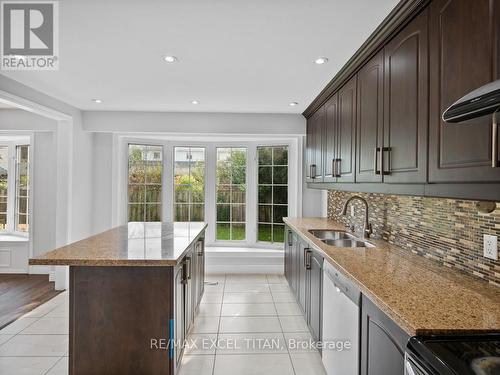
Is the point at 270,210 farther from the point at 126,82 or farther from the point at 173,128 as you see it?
the point at 126,82

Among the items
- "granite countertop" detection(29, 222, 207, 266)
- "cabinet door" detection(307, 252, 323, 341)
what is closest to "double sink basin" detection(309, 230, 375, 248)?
"cabinet door" detection(307, 252, 323, 341)

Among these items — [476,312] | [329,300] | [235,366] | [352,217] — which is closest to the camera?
[476,312]

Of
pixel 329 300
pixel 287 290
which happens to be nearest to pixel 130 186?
pixel 287 290

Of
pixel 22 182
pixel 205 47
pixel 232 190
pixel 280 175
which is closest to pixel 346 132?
pixel 205 47

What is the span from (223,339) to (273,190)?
260cm

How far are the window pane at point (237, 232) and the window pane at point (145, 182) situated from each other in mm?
1229

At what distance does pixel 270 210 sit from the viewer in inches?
194

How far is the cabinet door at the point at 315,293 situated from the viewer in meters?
2.38

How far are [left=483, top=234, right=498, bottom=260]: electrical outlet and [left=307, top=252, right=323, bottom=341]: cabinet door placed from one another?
108cm

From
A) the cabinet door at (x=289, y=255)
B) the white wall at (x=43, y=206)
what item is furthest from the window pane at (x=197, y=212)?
the white wall at (x=43, y=206)

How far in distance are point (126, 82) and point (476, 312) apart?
3301 millimetres

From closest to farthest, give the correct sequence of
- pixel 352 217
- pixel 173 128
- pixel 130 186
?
pixel 352 217
pixel 173 128
pixel 130 186

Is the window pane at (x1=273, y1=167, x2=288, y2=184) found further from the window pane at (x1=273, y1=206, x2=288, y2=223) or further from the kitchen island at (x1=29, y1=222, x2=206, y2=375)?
the kitchen island at (x1=29, y1=222, x2=206, y2=375)

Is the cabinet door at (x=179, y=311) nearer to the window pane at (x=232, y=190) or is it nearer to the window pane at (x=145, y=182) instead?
the window pane at (x=232, y=190)
